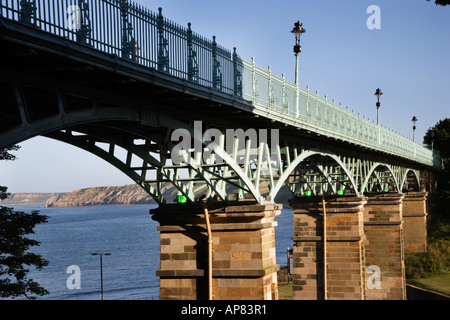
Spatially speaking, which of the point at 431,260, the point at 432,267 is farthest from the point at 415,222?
the point at 432,267

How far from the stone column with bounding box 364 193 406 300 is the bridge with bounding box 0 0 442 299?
10143 mm

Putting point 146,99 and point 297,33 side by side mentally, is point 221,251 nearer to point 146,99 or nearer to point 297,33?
point 146,99

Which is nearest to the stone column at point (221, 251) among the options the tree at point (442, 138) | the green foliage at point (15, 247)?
the green foliage at point (15, 247)

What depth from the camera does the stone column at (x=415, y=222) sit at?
2325 inches

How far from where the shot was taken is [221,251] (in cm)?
1814

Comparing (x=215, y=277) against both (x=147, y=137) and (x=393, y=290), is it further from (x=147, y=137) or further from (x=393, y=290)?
(x=393, y=290)

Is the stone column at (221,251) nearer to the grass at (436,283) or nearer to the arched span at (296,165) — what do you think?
the arched span at (296,165)

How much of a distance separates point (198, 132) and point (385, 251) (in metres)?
29.7

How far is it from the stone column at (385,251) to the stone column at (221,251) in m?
25.7

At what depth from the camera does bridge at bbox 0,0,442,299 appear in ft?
33.1

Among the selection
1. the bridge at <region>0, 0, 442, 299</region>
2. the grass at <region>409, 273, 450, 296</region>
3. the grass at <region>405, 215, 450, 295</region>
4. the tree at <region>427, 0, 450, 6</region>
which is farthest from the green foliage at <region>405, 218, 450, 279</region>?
the tree at <region>427, 0, 450, 6</region>

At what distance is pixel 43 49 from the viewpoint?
919cm

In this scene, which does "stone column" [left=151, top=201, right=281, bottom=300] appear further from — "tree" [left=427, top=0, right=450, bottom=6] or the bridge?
"tree" [left=427, top=0, right=450, bottom=6]
